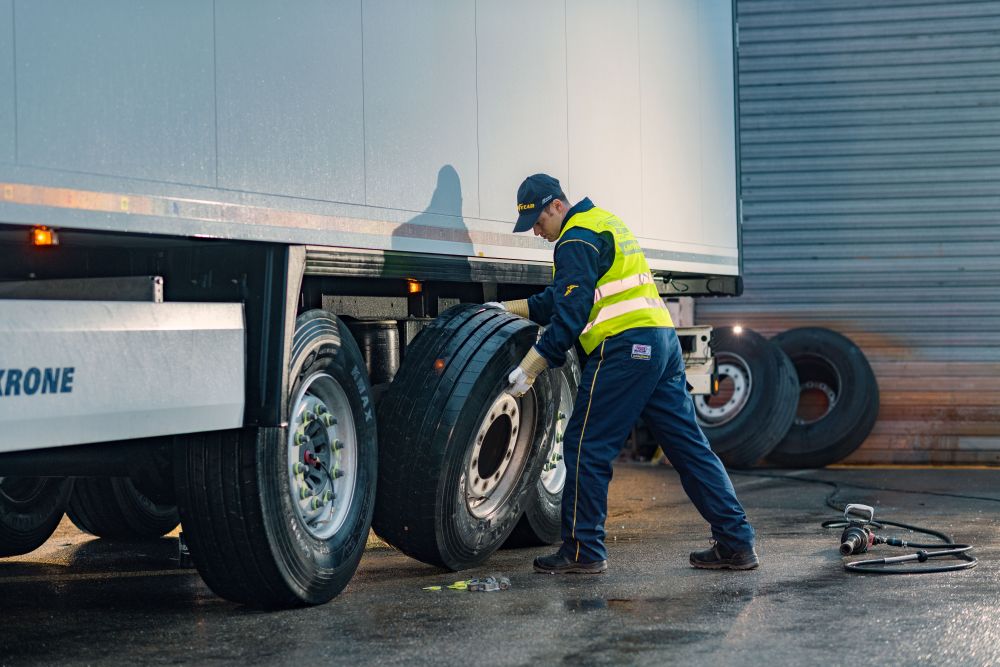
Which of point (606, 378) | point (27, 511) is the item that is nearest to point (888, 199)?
point (606, 378)

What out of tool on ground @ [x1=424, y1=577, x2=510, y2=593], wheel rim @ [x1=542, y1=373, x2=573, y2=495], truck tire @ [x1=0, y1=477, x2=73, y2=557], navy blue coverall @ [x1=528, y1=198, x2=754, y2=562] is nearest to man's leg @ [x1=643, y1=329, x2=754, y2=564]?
navy blue coverall @ [x1=528, y1=198, x2=754, y2=562]

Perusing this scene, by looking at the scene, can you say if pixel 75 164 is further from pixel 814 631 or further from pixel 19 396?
pixel 814 631

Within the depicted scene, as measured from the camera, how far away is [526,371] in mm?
6648

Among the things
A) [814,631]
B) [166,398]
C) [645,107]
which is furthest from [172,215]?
[645,107]

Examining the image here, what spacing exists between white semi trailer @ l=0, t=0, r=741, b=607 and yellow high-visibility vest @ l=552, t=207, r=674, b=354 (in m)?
0.46

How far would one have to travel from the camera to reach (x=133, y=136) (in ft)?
15.5

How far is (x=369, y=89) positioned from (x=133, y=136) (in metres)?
1.44

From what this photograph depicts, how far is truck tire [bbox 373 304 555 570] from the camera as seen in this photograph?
6414mm

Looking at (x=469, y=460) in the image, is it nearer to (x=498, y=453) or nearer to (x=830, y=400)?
(x=498, y=453)

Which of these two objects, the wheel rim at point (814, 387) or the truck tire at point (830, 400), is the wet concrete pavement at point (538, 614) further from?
the wheel rim at point (814, 387)

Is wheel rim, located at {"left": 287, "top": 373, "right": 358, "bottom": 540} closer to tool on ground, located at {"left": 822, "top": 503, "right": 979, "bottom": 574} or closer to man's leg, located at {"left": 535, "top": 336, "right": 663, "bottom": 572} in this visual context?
man's leg, located at {"left": 535, "top": 336, "right": 663, "bottom": 572}

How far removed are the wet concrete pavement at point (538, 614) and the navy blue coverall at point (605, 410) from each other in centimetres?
25

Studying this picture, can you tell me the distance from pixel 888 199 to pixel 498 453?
24.1 ft

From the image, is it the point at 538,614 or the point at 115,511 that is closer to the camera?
the point at 538,614
